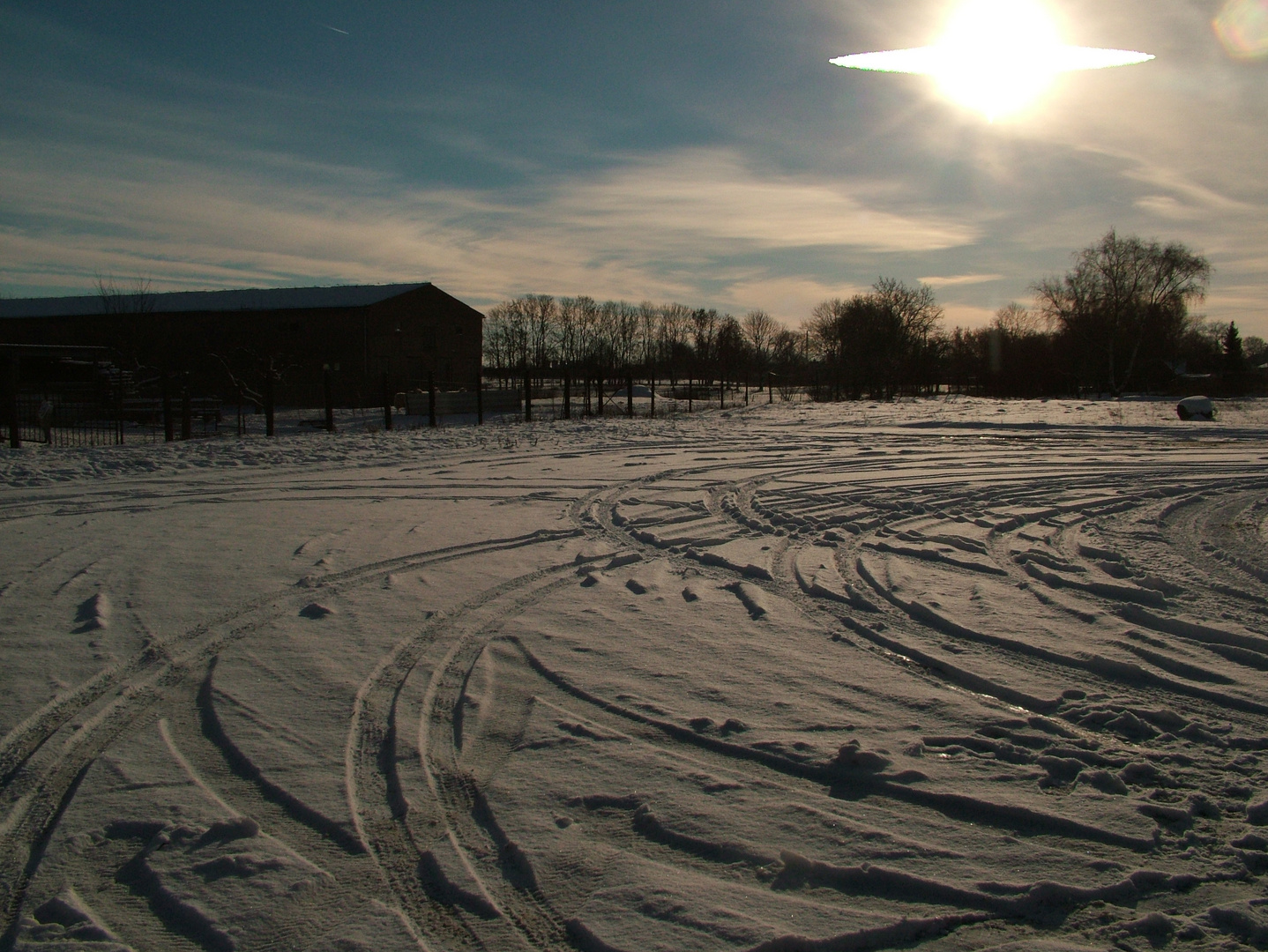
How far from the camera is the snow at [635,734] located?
2.15 m

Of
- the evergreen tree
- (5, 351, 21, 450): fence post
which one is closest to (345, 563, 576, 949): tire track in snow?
(5, 351, 21, 450): fence post

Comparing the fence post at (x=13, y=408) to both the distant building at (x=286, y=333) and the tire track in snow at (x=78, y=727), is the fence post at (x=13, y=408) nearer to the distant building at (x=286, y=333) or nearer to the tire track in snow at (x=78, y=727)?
the tire track in snow at (x=78, y=727)

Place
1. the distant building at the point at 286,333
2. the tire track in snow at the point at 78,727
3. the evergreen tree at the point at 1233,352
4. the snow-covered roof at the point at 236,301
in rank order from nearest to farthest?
the tire track in snow at the point at 78,727
the distant building at the point at 286,333
the snow-covered roof at the point at 236,301
the evergreen tree at the point at 1233,352

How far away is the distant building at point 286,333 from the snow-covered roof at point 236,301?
87 mm

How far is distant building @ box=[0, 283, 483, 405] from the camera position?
33906mm

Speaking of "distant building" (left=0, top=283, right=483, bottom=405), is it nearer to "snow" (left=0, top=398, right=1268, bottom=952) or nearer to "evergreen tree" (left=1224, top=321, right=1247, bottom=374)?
"snow" (left=0, top=398, right=1268, bottom=952)

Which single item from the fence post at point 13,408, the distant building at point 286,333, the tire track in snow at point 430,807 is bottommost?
the tire track in snow at point 430,807

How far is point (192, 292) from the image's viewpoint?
46344 mm

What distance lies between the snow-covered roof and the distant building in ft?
0.28

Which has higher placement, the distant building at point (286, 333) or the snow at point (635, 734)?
the distant building at point (286, 333)

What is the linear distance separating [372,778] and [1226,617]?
4543 millimetres

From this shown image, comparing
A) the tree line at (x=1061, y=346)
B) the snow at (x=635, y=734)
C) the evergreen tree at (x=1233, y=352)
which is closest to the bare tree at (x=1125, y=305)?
the tree line at (x=1061, y=346)

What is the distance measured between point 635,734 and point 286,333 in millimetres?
40053

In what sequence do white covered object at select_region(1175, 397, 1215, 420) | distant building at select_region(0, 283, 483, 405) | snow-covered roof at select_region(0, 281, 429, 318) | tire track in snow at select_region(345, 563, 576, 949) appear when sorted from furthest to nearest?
snow-covered roof at select_region(0, 281, 429, 318)
distant building at select_region(0, 283, 483, 405)
white covered object at select_region(1175, 397, 1215, 420)
tire track in snow at select_region(345, 563, 576, 949)
